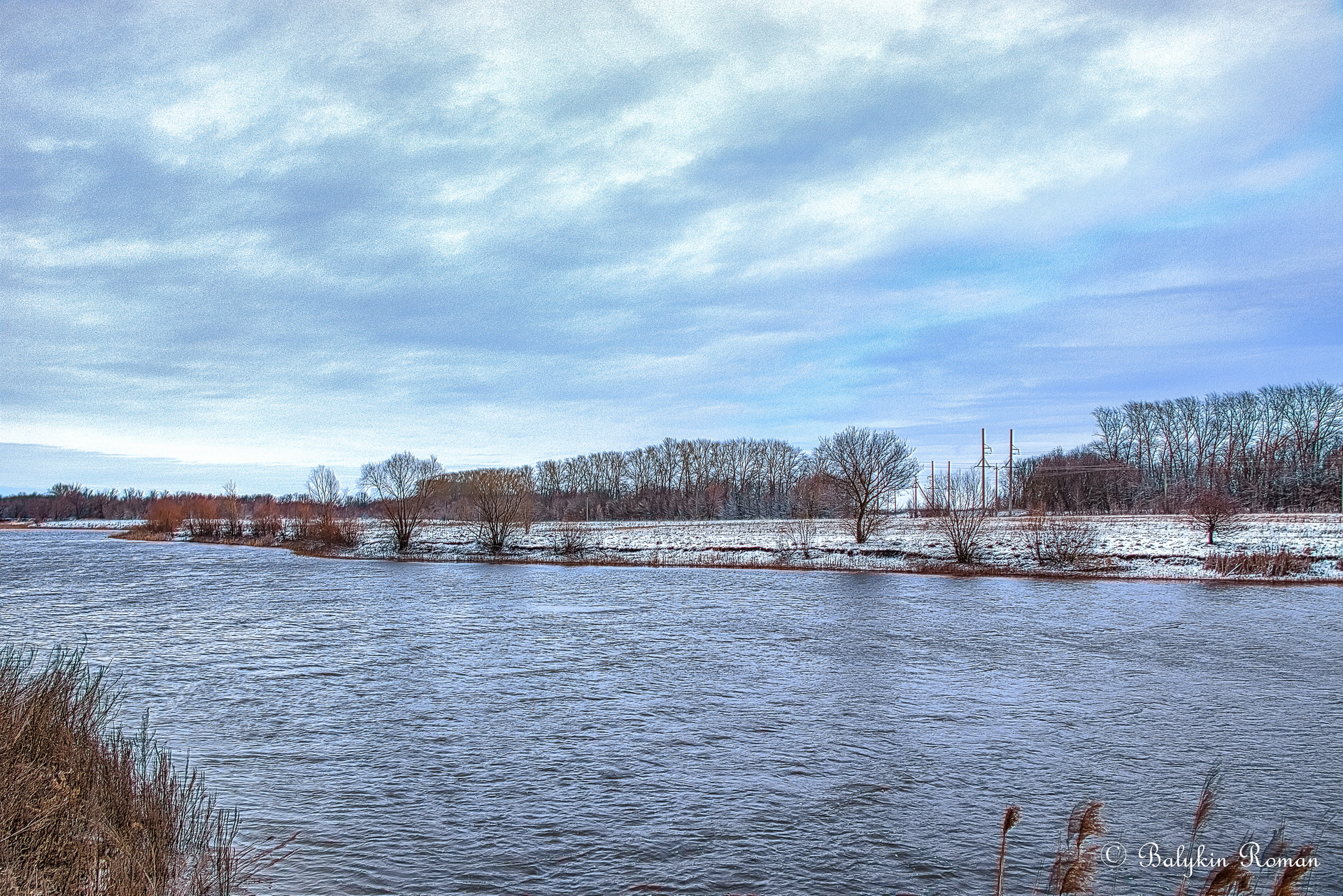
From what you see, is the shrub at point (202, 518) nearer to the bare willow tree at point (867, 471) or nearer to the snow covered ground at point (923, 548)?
the snow covered ground at point (923, 548)

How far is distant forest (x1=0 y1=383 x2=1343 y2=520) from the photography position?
66875 mm

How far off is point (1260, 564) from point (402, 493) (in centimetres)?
4286

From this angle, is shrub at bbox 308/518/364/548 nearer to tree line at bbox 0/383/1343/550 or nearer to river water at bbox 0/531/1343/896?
tree line at bbox 0/383/1343/550

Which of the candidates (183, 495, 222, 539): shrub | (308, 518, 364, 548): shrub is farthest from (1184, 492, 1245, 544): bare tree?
(183, 495, 222, 539): shrub

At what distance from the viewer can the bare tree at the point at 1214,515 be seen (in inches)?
1475

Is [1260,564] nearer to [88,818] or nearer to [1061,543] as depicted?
[1061,543]

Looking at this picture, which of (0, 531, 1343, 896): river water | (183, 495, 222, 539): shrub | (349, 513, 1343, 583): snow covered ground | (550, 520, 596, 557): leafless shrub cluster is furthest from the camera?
(183, 495, 222, 539): shrub

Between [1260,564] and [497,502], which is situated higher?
[497,502]

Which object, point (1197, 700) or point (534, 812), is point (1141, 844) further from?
point (1197, 700)

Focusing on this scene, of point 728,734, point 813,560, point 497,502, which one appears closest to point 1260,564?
point 813,560

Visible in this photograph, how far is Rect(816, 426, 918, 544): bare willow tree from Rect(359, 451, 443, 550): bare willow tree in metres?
24.6

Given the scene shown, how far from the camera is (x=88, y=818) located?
6066 millimetres

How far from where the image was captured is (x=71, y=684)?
8.55 meters

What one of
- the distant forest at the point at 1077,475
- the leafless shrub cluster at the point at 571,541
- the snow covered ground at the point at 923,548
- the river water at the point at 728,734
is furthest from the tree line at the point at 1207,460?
the river water at the point at 728,734
